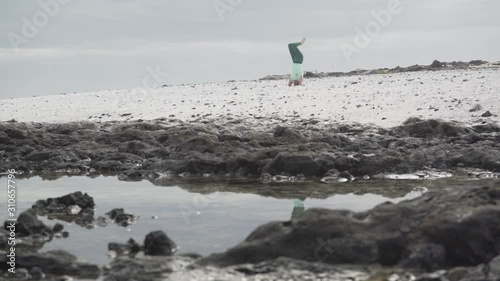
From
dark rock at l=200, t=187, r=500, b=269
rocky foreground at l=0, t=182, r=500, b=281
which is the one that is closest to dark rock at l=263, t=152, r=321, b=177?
rocky foreground at l=0, t=182, r=500, b=281

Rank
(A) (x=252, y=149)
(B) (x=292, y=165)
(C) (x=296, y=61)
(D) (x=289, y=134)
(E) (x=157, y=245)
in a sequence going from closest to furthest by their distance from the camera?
(E) (x=157, y=245), (B) (x=292, y=165), (A) (x=252, y=149), (D) (x=289, y=134), (C) (x=296, y=61)

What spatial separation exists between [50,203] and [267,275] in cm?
606

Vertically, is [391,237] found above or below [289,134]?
below

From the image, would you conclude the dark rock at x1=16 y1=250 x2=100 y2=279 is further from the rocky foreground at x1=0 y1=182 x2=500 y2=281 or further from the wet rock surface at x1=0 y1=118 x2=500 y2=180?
the wet rock surface at x1=0 y1=118 x2=500 y2=180

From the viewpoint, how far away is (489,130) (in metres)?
19.8

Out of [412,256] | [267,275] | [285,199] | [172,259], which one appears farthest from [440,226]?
[285,199]

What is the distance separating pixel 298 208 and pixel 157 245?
4.00 m

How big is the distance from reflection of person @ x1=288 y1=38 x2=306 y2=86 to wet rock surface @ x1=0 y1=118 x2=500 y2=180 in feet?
36.3

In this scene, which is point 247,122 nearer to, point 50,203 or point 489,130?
point 489,130

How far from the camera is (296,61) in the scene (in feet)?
112

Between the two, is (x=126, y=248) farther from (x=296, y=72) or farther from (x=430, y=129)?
(x=296, y=72)

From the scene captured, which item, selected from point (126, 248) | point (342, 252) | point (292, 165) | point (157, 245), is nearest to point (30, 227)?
point (126, 248)

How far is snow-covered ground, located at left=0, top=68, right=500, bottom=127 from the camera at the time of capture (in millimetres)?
23453

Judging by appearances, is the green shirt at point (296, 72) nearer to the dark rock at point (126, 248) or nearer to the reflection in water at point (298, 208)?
the reflection in water at point (298, 208)
